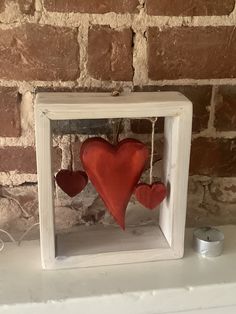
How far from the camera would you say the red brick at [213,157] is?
81 centimetres

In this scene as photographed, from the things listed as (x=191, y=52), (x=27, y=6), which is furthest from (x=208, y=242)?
(x=27, y=6)

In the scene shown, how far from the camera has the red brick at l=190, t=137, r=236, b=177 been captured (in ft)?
2.64

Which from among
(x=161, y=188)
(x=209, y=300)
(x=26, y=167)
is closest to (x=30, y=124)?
(x=26, y=167)

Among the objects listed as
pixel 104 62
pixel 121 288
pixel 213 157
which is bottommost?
pixel 121 288

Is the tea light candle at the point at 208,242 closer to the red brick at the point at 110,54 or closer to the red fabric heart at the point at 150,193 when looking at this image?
the red fabric heart at the point at 150,193

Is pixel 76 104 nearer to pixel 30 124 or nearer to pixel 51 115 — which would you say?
pixel 51 115

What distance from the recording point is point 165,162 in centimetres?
73

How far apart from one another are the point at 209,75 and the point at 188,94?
0.04 meters

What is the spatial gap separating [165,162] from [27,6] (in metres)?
0.27

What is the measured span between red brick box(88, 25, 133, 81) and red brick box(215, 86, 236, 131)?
13 cm

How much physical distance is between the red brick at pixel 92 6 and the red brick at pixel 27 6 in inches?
0.7

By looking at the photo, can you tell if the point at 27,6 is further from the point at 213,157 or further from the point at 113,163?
the point at 213,157

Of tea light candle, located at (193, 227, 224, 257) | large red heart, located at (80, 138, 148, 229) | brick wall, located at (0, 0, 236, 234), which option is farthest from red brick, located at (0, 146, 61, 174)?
tea light candle, located at (193, 227, 224, 257)

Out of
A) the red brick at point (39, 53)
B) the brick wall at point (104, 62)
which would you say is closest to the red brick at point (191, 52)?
the brick wall at point (104, 62)
